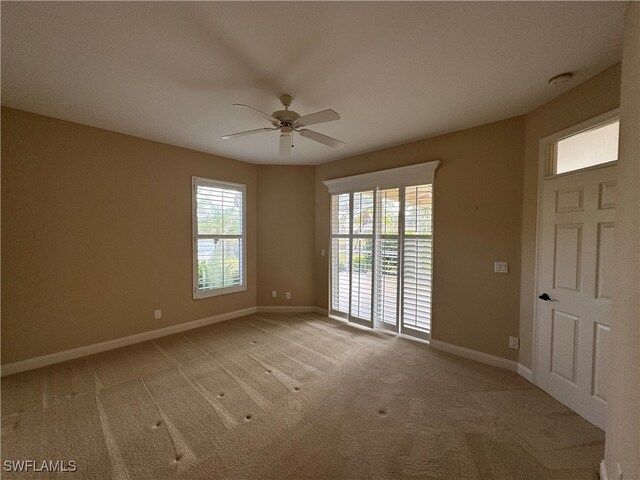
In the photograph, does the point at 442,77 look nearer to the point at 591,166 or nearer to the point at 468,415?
the point at 591,166

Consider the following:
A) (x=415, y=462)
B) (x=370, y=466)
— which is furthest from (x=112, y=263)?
(x=415, y=462)

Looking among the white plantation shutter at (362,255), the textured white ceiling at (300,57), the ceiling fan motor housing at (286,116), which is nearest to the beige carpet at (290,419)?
the white plantation shutter at (362,255)

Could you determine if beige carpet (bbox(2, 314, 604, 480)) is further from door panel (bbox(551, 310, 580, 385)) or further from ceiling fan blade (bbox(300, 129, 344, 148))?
ceiling fan blade (bbox(300, 129, 344, 148))

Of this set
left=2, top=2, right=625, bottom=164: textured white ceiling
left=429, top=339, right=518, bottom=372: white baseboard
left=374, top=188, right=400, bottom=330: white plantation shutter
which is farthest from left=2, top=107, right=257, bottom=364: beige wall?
left=429, top=339, right=518, bottom=372: white baseboard

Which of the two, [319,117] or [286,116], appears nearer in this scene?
[319,117]

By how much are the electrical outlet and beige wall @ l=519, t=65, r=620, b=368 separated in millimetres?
144

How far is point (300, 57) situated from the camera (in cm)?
182

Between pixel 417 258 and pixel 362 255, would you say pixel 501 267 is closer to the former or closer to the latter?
pixel 417 258

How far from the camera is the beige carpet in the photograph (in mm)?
1629

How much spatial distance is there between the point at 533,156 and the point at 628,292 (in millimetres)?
1886

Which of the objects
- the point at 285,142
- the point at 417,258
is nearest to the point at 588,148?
the point at 417,258

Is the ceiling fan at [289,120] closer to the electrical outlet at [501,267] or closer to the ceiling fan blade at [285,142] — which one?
the ceiling fan blade at [285,142]

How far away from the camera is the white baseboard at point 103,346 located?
2701 millimetres

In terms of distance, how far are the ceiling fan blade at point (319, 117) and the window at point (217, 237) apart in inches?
99.9
